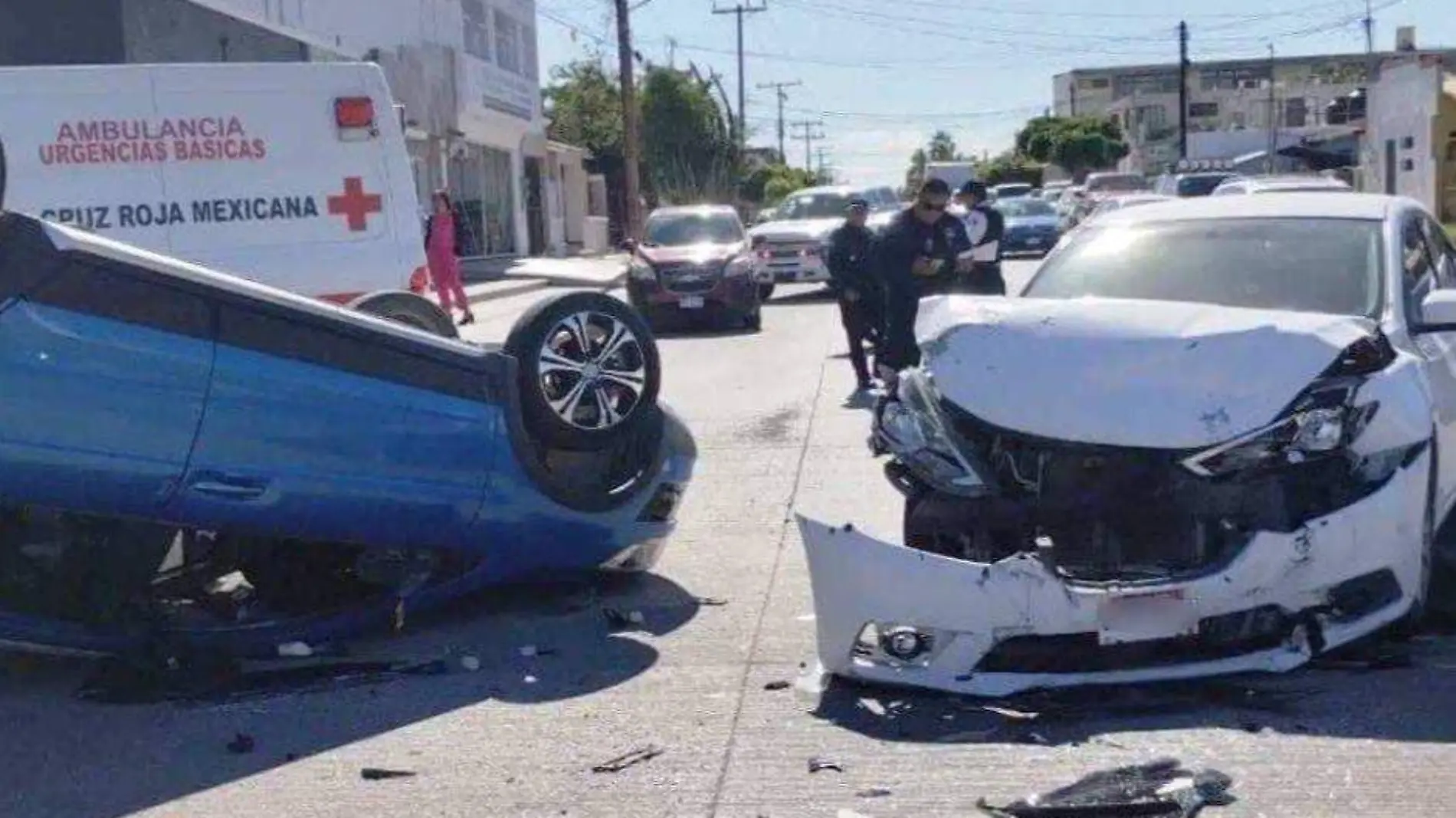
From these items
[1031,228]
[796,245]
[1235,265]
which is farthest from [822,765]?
[1031,228]

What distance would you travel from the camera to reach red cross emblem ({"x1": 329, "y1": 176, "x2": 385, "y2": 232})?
1221 centimetres

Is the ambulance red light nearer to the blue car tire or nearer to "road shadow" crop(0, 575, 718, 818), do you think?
the blue car tire

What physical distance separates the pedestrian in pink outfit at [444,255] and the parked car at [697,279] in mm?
2120

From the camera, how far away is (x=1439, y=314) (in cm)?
683

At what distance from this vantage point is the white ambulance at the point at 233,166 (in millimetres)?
11562

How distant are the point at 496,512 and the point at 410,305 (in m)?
1.77

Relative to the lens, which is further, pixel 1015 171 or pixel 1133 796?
pixel 1015 171

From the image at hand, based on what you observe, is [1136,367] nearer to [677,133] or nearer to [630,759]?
[630,759]

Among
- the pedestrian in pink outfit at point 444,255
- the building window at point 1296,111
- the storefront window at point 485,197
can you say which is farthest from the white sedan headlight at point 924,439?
the building window at point 1296,111

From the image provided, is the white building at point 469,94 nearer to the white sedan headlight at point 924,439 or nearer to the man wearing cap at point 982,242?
the man wearing cap at point 982,242

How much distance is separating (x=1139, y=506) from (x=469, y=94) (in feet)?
107

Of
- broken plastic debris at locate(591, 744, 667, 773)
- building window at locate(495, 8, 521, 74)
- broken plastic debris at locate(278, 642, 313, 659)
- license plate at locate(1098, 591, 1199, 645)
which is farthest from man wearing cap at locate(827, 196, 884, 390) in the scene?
building window at locate(495, 8, 521, 74)

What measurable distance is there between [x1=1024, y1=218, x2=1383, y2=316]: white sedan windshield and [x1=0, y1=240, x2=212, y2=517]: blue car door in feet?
11.3

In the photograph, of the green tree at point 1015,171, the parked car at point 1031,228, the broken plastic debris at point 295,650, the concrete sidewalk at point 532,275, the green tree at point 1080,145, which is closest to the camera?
the broken plastic debris at point 295,650
